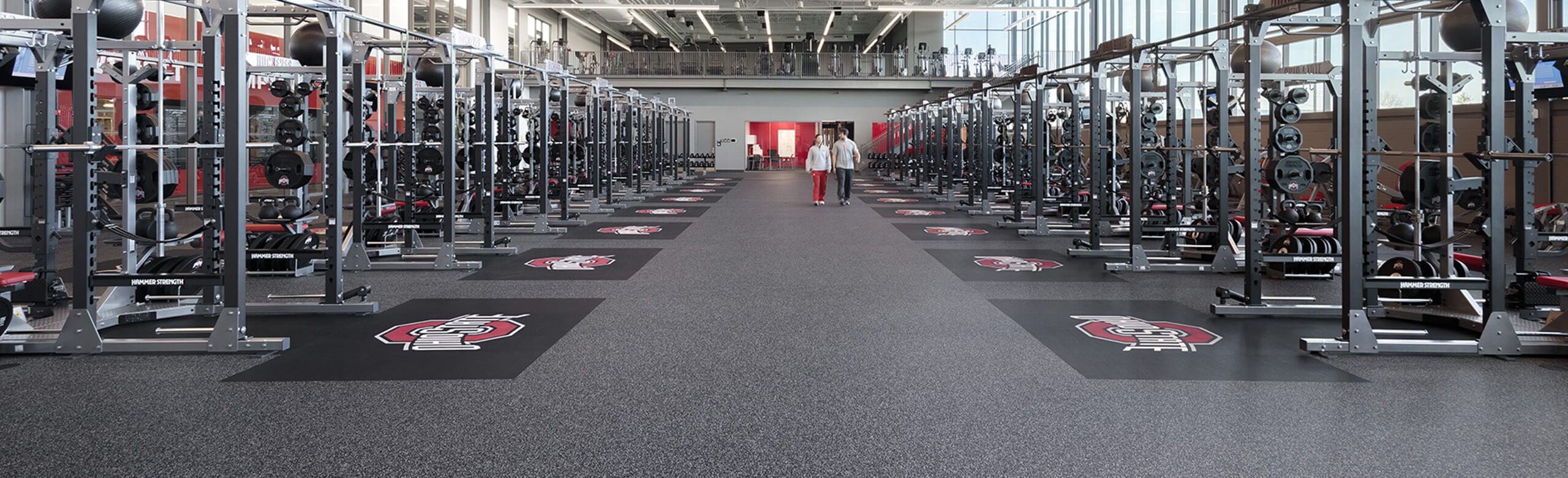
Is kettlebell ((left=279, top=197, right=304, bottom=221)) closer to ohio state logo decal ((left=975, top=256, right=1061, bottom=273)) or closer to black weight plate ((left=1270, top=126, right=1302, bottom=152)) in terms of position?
ohio state logo decal ((left=975, top=256, right=1061, bottom=273))

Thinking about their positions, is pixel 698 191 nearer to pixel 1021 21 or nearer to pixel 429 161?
pixel 429 161

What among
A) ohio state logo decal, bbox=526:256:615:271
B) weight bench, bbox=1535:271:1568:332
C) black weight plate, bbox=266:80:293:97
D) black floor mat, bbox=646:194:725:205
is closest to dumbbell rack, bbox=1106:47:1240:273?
weight bench, bbox=1535:271:1568:332

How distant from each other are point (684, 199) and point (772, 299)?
1130cm

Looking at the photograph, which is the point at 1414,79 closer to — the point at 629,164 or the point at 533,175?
the point at 533,175

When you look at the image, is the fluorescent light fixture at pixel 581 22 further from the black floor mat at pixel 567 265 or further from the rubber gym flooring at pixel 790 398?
the rubber gym flooring at pixel 790 398

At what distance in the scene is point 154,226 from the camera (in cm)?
638

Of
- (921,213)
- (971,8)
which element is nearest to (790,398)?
(921,213)

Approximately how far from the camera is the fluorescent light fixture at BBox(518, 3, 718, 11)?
2405 centimetres

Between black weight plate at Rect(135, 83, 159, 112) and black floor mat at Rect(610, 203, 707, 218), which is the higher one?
black weight plate at Rect(135, 83, 159, 112)

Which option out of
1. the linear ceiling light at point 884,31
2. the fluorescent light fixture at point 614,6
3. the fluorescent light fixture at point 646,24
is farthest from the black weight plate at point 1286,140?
the fluorescent light fixture at point 646,24

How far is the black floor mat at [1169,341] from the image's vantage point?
4039 mm

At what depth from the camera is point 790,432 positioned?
125 inches

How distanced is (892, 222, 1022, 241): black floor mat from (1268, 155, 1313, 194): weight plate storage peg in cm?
412

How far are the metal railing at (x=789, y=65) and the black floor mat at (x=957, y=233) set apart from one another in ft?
64.8
